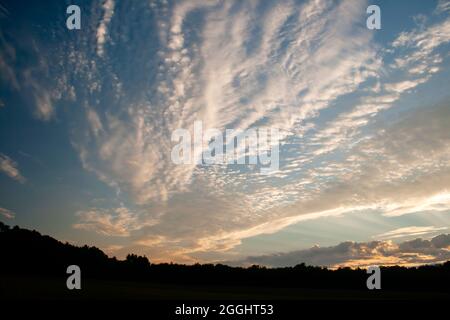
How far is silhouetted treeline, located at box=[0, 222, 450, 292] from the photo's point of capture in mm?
96938

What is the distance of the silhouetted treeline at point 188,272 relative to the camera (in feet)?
318

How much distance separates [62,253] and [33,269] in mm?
16439

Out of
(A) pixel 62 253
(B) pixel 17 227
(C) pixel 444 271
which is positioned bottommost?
(C) pixel 444 271

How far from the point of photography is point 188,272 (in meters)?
107

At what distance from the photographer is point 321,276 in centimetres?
10988

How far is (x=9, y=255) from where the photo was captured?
96.6 m
